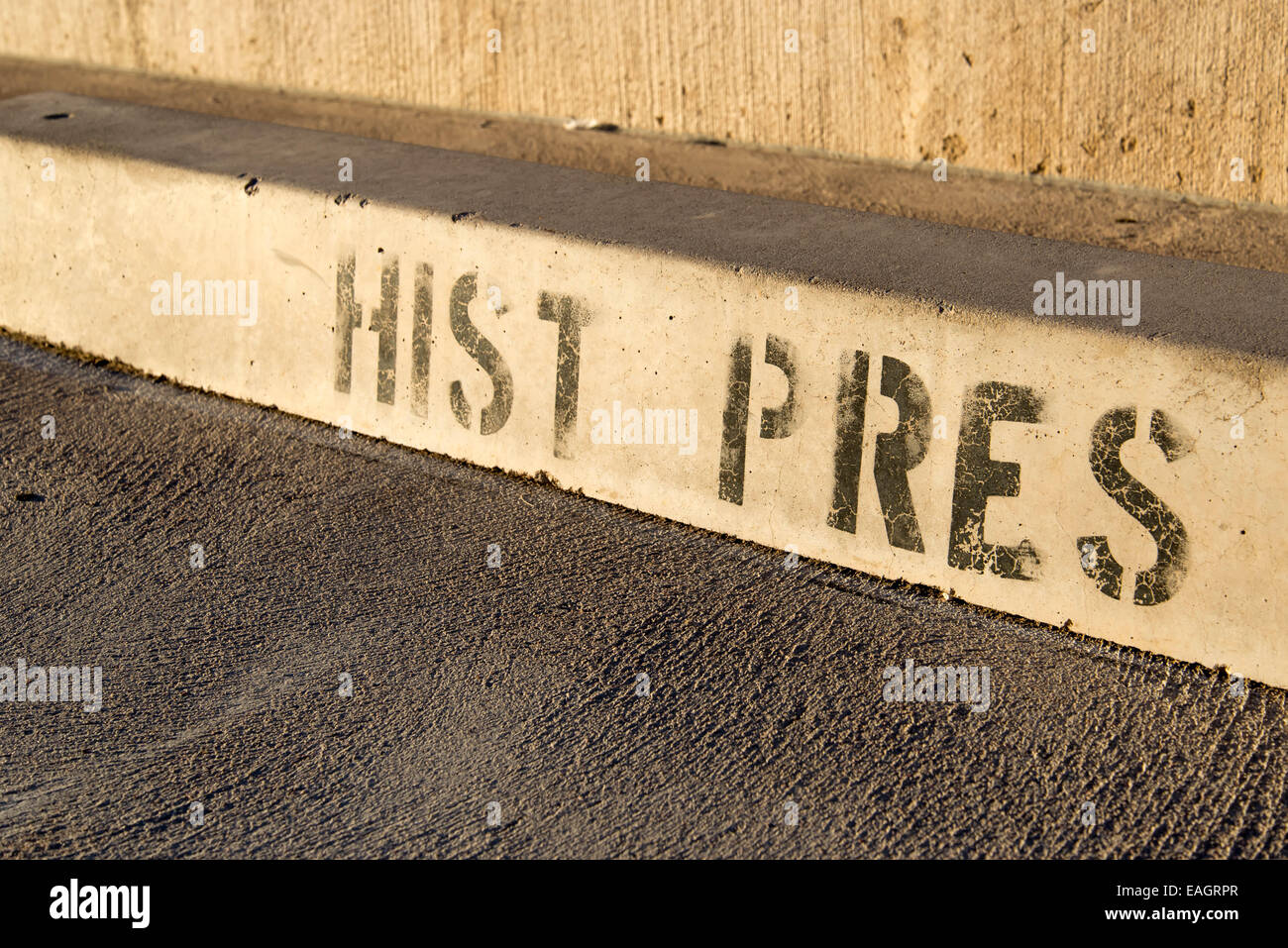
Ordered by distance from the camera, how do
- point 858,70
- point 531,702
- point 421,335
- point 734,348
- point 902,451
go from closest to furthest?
point 531,702 → point 902,451 → point 734,348 → point 421,335 → point 858,70

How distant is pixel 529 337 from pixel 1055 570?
2045mm

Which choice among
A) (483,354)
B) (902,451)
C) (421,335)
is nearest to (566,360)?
(483,354)

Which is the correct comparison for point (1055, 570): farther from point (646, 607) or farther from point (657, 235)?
point (657, 235)

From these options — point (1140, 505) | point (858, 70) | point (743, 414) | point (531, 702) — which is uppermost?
point (858, 70)

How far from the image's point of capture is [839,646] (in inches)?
158

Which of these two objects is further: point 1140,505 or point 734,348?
point 734,348

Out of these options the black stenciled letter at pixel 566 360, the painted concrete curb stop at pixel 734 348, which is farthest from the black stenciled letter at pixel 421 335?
the black stenciled letter at pixel 566 360

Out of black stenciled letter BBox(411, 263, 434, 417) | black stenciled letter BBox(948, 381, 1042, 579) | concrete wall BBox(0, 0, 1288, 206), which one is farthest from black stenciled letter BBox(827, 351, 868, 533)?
concrete wall BBox(0, 0, 1288, 206)

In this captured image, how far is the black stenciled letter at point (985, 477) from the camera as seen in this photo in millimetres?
4055

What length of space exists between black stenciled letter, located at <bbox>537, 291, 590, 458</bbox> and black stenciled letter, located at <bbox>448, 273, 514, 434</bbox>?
218mm

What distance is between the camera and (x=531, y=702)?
3791 millimetres

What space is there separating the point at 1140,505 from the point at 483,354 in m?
2.40

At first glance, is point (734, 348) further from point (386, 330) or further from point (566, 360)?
point (386, 330)

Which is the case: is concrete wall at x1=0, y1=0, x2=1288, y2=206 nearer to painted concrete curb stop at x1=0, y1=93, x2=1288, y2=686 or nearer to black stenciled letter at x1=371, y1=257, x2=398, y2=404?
painted concrete curb stop at x1=0, y1=93, x2=1288, y2=686
